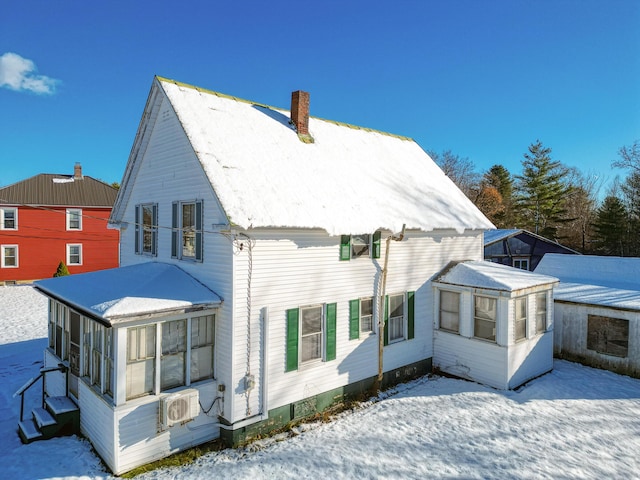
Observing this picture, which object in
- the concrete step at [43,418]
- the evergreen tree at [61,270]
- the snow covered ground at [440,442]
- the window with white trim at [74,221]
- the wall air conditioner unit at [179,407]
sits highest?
the window with white trim at [74,221]

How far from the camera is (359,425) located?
392 inches

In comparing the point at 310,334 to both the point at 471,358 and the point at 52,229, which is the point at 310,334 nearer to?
the point at 471,358

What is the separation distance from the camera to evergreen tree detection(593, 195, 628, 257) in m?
36.0

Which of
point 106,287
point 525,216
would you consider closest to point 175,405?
point 106,287

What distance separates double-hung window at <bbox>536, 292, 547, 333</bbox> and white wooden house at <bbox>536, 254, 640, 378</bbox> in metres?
1.94

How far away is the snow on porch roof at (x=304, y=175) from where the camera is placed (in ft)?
32.1

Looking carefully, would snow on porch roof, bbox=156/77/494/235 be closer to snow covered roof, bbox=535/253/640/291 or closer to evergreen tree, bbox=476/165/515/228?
snow covered roof, bbox=535/253/640/291

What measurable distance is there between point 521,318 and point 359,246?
227 inches

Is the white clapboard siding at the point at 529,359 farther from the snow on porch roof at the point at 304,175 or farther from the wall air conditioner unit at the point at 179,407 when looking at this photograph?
the wall air conditioner unit at the point at 179,407

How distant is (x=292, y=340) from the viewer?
32.6 ft

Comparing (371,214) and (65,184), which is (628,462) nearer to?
(371,214)

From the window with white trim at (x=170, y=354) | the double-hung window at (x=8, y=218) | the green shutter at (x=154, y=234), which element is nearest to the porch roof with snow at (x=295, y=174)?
the green shutter at (x=154, y=234)

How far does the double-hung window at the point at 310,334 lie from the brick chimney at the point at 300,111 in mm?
6274

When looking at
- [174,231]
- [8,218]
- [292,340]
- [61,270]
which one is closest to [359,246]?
[292,340]
